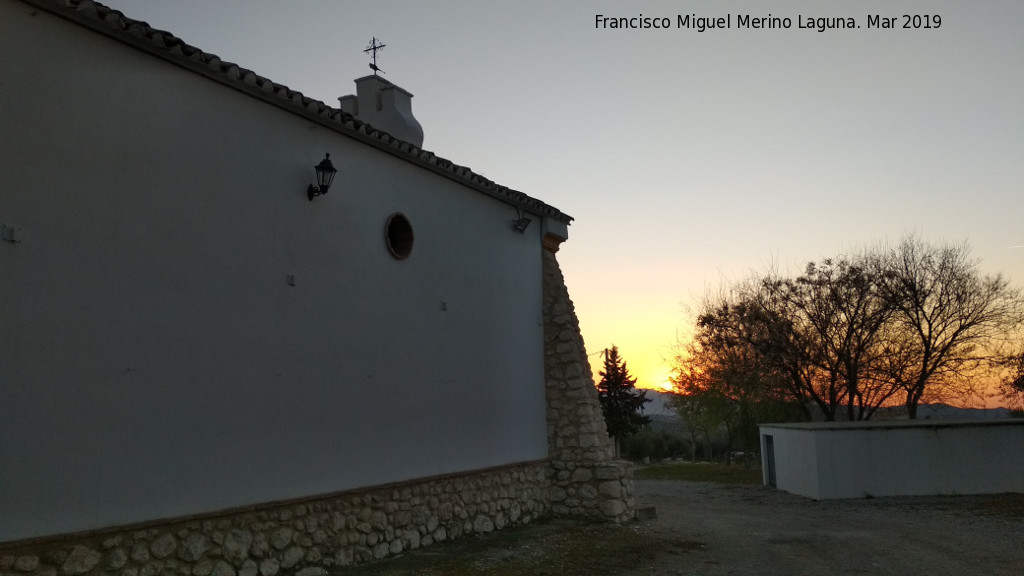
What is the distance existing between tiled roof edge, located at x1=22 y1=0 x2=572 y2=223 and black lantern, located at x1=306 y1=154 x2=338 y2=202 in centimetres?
61

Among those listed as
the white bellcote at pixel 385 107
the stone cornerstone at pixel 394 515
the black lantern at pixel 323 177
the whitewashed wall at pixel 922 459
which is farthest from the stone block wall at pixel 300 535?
the whitewashed wall at pixel 922 459

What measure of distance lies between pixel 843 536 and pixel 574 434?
4.03 meters

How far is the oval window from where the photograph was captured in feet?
31.0

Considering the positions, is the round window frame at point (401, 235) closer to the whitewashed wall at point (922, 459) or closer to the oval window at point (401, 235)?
the oval window at point (401, 235)

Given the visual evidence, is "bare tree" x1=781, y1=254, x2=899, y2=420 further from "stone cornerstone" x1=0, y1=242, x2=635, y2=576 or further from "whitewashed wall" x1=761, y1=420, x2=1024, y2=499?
"stone cornerstone" x1=0, y1=242, x2=635, y2=576

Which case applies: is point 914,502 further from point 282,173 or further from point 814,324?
point 282,173

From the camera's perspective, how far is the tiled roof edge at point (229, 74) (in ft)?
19.3

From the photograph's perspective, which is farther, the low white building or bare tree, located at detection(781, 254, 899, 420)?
bare tree, located at detection(781, 254, 899, 420)

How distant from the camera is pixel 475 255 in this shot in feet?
36.2

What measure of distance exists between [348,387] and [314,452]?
0.84 meters

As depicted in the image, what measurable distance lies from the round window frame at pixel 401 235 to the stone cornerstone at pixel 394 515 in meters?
2.78

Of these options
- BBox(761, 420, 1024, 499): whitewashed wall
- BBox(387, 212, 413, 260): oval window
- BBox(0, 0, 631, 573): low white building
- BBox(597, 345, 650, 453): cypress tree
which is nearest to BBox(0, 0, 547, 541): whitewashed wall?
BBox(0, 0, 631, 573): low white building

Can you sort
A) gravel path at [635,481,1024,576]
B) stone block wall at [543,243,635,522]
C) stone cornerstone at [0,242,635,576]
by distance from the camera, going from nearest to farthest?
stone cornerstone at [0,242,635,576]
gravel path at [635,481,1024,576]
stone block wall at [543,243,635,522]

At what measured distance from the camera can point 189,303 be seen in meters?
6.57
